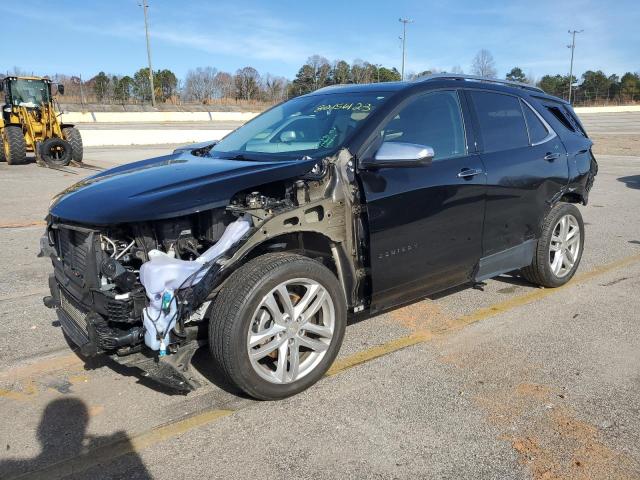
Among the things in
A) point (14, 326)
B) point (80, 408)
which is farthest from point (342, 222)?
point (14, 326)

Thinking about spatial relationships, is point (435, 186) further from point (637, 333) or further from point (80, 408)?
point (80, 408)

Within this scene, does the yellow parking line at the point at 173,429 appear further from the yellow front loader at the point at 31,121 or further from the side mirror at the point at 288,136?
the yellow front loader at the point at 31,121

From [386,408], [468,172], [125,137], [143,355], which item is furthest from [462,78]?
[125,137]

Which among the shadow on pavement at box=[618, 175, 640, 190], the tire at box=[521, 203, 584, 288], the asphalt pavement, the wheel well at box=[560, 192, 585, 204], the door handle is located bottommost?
the shadow on pavement at box=[618, 175, 640, 190]

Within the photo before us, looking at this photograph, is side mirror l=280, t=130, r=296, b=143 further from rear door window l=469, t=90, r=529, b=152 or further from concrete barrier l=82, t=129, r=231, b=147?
concrete barrier l=82, t=129, r=231, b=147

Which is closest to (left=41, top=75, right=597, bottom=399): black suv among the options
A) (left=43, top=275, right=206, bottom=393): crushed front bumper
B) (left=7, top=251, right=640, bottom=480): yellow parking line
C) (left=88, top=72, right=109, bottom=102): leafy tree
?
(left=43, top=275, right=206, bottom=393): crushed front bumper

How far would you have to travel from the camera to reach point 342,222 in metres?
3.39

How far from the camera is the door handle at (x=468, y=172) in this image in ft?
13.1

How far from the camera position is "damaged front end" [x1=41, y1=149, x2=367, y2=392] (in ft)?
9.36

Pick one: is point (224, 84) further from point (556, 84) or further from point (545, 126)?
point (545, 126)

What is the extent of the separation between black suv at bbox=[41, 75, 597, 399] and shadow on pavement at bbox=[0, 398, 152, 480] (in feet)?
1.33

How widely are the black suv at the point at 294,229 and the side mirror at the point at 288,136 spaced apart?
0.06 feet

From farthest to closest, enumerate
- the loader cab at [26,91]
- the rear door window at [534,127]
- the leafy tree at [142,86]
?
the leafy tree at [142,86]
the loader cab at [26,91]
the rear door window at [534,127]

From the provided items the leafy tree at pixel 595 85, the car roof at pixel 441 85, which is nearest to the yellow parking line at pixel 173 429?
the car roof at pixel 441 85
